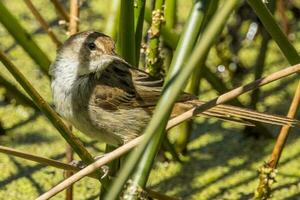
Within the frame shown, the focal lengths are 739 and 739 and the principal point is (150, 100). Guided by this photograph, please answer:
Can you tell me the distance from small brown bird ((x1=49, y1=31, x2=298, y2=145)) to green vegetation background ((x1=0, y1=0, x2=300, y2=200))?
21.6 inches

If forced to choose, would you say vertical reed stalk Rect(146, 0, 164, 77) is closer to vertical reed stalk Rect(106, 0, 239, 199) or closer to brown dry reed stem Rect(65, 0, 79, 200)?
brown dry reed stem Rect(65, 0, 79, 200)

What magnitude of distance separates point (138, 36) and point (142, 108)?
396mm

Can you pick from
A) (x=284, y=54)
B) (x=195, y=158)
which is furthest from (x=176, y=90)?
(x=195, y=158)

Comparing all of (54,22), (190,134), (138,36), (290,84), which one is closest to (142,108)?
(138,36)

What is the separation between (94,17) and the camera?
4457mm

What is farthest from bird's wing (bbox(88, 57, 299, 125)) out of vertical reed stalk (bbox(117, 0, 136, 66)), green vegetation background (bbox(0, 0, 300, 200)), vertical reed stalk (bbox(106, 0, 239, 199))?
vertical reed stalk (bbox(106, 0, 239, 199))

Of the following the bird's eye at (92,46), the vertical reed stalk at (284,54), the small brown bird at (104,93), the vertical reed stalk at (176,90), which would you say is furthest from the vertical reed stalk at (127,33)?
the vertical reed stalk at (176,90)

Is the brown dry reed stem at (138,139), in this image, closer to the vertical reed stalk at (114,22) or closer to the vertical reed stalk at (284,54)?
the vertical reed stalk at (284,54)

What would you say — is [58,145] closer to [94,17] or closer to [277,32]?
[94,17]

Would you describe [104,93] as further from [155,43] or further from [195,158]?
[195,158]

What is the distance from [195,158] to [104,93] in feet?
2.69

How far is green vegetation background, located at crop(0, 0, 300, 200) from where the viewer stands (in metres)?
3.40

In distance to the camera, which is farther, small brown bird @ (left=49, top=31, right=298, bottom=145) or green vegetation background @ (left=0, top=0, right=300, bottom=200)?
green vegetation background @ (left=0, top=0, right=300, bottom=200)

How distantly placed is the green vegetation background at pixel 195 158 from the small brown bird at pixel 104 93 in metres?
0.55
